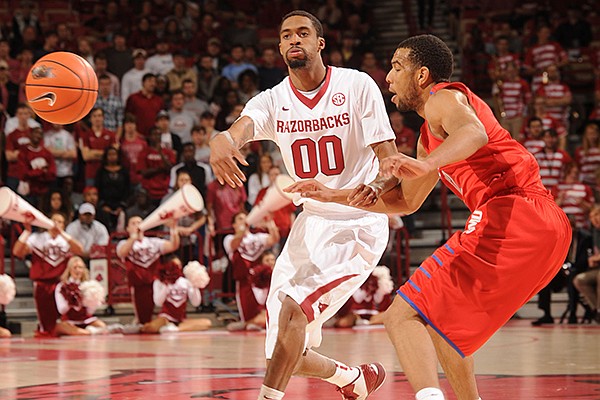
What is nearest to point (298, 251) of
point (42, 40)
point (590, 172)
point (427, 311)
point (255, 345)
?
point (427, 311)

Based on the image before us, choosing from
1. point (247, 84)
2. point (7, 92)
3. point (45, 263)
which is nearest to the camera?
point (45, 263)

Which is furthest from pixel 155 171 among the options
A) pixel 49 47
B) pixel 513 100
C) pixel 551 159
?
pixel 513 100

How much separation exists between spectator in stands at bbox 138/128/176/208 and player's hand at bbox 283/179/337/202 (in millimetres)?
9368

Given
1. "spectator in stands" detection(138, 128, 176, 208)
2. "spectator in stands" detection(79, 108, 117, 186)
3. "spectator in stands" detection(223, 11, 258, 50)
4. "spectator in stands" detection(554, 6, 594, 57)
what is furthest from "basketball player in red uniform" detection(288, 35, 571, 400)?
"spectator in stands" detection(554, 6, 594, 57)

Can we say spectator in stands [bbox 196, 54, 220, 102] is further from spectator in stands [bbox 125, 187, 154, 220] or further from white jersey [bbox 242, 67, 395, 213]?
white jersey [bbox 242, 67, 395, 213]

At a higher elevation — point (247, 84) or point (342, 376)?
point (247, 84)

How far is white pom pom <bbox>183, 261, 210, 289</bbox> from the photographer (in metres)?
12.5

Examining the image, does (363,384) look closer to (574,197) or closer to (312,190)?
(312,190)

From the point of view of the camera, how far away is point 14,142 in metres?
13.5

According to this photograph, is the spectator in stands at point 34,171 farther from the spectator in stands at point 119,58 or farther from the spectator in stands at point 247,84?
the spectator in stands at point 247,84

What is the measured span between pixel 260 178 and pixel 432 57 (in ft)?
30.4

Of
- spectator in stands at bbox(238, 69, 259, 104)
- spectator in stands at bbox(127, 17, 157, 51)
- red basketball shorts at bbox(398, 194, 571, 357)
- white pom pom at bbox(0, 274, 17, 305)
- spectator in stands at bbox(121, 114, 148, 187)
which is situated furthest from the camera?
spectator in stands at bbox(127, 17, 157, 51)

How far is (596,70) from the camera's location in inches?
679

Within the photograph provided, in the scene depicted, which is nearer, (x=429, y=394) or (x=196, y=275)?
(x=429, y=394)
